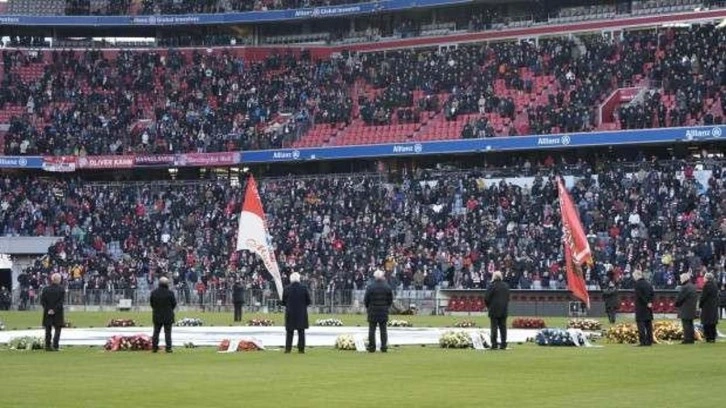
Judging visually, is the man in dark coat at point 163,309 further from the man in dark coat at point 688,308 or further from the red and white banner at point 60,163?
the red and white banner at point 60,163

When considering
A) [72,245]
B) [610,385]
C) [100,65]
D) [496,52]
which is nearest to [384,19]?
[496,52]

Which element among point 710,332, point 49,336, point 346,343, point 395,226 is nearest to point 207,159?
point 395,226

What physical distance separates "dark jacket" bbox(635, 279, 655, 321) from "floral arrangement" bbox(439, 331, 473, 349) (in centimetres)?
406

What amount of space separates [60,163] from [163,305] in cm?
5304

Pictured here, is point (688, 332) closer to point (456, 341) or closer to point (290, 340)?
point (456, 341)

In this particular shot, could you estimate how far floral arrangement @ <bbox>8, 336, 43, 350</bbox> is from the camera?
36.5 metres

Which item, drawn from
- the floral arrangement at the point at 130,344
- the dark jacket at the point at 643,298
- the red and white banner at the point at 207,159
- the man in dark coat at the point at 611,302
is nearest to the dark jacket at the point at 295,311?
the floral arrangement at the point at 130,344

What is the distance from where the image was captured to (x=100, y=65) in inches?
3642

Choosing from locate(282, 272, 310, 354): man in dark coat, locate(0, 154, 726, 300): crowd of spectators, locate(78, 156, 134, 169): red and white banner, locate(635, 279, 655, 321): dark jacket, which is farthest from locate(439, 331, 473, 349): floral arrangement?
locate(78, 156, 134, 169): red and white banner

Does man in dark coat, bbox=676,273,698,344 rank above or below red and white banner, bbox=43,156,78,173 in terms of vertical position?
below

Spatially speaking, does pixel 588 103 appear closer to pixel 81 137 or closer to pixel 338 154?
pixel 338 154

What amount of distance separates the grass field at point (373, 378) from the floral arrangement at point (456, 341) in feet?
0.98

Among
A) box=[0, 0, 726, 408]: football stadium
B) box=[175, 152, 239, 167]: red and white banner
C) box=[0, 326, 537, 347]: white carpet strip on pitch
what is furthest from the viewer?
box=[175, 152, 239, 167]: red and white banner

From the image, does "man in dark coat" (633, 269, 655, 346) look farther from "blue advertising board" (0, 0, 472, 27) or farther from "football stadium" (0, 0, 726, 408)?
"blue advertising board" (0, 0, 472, 27)
